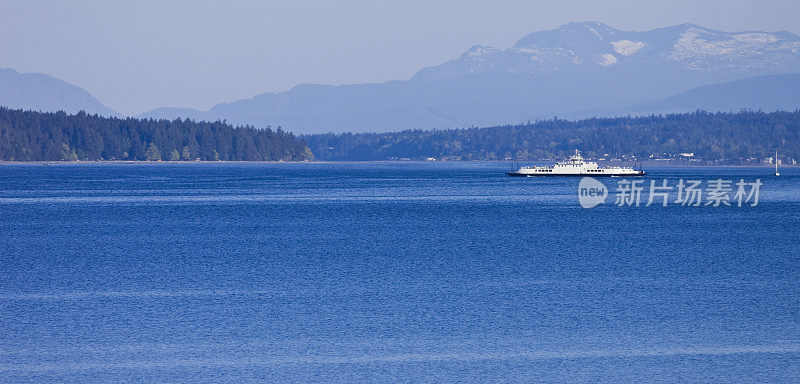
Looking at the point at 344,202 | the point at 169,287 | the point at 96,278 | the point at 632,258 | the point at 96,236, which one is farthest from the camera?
the point at 344,202

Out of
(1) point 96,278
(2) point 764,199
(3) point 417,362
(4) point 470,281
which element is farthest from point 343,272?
(2) point 764,199

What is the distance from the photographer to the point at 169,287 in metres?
42.2

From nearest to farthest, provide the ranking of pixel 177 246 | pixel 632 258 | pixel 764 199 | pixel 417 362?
pixel 417 362, pixel 632 258, pixel 177 246, pixel 764 199

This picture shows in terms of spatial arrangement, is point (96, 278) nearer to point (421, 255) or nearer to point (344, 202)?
point (421, 255)

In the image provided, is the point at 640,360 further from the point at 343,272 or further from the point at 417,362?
the point at 343,272

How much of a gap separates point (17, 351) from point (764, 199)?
385 feet

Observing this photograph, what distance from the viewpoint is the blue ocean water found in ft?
89.2

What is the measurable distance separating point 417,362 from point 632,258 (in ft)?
98.5

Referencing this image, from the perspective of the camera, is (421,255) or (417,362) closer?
(417,362)

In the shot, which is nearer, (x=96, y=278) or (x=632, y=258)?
(x=96, y=278)

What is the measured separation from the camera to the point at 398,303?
37.8 metres

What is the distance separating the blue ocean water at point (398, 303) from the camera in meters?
27.2

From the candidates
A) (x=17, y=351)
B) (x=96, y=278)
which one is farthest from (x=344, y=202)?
(x=17, y=351)

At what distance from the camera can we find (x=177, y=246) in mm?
61906
